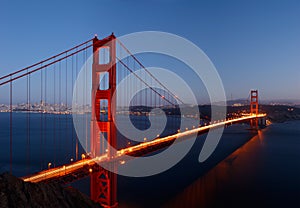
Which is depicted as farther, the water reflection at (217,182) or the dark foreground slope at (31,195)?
the water reflection at (217,182)

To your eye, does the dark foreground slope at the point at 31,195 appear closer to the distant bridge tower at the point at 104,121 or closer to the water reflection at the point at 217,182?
the distant bridge tower at the point at 104,121

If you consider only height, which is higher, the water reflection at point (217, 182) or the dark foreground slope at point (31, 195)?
the dark foreground slope at point (31, 195)

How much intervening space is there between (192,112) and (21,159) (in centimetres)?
6754

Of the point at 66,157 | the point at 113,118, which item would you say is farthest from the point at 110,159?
the point at 66,157

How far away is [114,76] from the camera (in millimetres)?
10742

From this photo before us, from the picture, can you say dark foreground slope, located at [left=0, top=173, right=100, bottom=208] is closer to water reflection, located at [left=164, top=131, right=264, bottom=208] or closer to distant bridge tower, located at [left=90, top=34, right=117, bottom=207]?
distant bridge tower, located at [left=90, top=34, right=117, bottom=207]

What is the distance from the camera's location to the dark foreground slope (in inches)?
210

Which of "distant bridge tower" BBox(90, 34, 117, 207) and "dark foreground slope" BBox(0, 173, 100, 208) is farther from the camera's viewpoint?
"distant bridge tower" BBox(90, 34, 117, 207)

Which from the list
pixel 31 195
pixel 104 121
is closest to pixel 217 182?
pixel 104 121

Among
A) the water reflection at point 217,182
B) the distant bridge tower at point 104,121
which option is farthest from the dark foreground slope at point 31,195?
the water reflection at point 217,182

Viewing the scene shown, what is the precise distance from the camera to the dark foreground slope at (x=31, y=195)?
5.33m

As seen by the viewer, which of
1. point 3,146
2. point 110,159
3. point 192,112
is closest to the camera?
point 110,159

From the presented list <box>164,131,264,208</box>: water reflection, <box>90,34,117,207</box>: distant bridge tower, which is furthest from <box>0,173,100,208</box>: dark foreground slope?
<box>164,131,264,208</box>: water reflection

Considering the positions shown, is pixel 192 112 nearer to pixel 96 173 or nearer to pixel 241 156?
pixel 241 156
